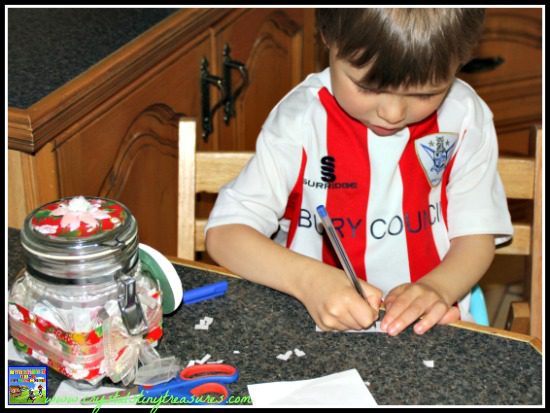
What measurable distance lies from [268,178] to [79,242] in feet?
1.41

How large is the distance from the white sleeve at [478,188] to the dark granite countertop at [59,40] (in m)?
0.62

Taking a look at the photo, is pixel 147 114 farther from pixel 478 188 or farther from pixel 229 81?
pixel 478 188

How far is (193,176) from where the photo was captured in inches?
48.3

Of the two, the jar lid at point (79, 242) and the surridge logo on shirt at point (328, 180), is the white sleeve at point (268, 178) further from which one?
the jar lid at point (79, 242)

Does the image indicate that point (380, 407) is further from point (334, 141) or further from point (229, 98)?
point (229, 98)

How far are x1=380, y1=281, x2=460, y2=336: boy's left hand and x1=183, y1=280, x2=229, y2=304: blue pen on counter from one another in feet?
0.64

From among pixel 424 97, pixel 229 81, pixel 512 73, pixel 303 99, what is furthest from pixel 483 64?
pixel 424 97

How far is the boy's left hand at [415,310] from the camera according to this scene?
2.98 feet

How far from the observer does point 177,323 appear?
92cm

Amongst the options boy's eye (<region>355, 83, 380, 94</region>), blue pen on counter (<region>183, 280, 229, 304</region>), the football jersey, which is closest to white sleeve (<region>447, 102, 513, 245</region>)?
the football jersey

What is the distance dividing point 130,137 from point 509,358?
0.82m

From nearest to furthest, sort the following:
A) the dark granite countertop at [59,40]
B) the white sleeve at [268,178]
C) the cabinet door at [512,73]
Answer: the white sleeve at [268,178] → the dark granite countertop at [59,40] → the cabinet door at [512,73]

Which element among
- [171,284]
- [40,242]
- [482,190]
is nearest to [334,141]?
[482,190]

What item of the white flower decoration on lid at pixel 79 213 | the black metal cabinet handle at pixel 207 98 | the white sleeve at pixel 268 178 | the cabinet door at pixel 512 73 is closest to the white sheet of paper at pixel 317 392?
the white flower decoration on lid at pixel 79 213
